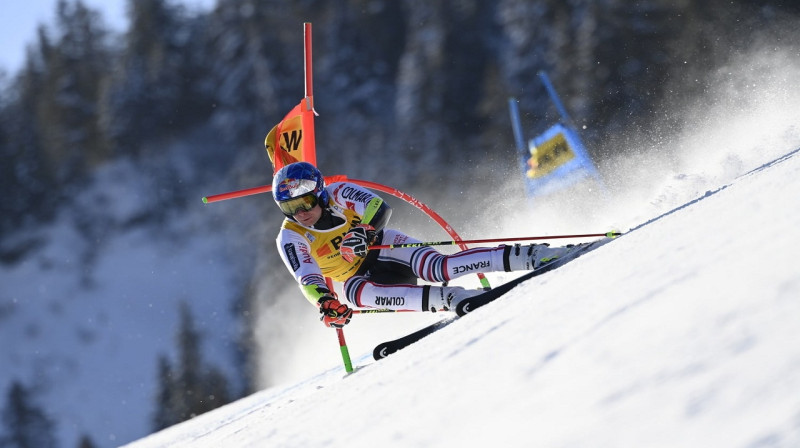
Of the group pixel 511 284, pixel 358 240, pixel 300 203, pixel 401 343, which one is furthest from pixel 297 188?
pixel 511 284

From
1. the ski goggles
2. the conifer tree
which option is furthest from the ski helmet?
the conifer tree

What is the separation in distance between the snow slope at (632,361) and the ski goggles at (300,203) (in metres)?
2.55

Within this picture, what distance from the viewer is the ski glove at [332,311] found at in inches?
243

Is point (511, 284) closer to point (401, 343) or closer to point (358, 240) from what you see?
point (401, 343)

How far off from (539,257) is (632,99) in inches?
936

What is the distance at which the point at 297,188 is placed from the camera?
6734mm

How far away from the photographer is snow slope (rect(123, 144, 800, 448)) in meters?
2.15

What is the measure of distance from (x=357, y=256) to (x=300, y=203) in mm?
643

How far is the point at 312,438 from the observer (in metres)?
3.61

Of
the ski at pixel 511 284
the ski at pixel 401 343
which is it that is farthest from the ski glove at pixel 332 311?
the ski at pixel 511 284

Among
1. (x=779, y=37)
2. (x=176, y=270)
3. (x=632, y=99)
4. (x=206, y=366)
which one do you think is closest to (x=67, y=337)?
(x=176, y=270)

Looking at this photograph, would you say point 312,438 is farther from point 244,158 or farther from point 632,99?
point 244,158

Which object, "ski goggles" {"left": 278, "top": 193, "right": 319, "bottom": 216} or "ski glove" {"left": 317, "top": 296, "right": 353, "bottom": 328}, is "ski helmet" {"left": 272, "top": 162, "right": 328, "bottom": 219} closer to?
"ski goggles" {"left": 278, "top": 193, "right": 319, "bottom": 216}

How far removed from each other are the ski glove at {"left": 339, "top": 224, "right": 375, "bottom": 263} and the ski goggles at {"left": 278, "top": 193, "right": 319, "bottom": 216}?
44cm
